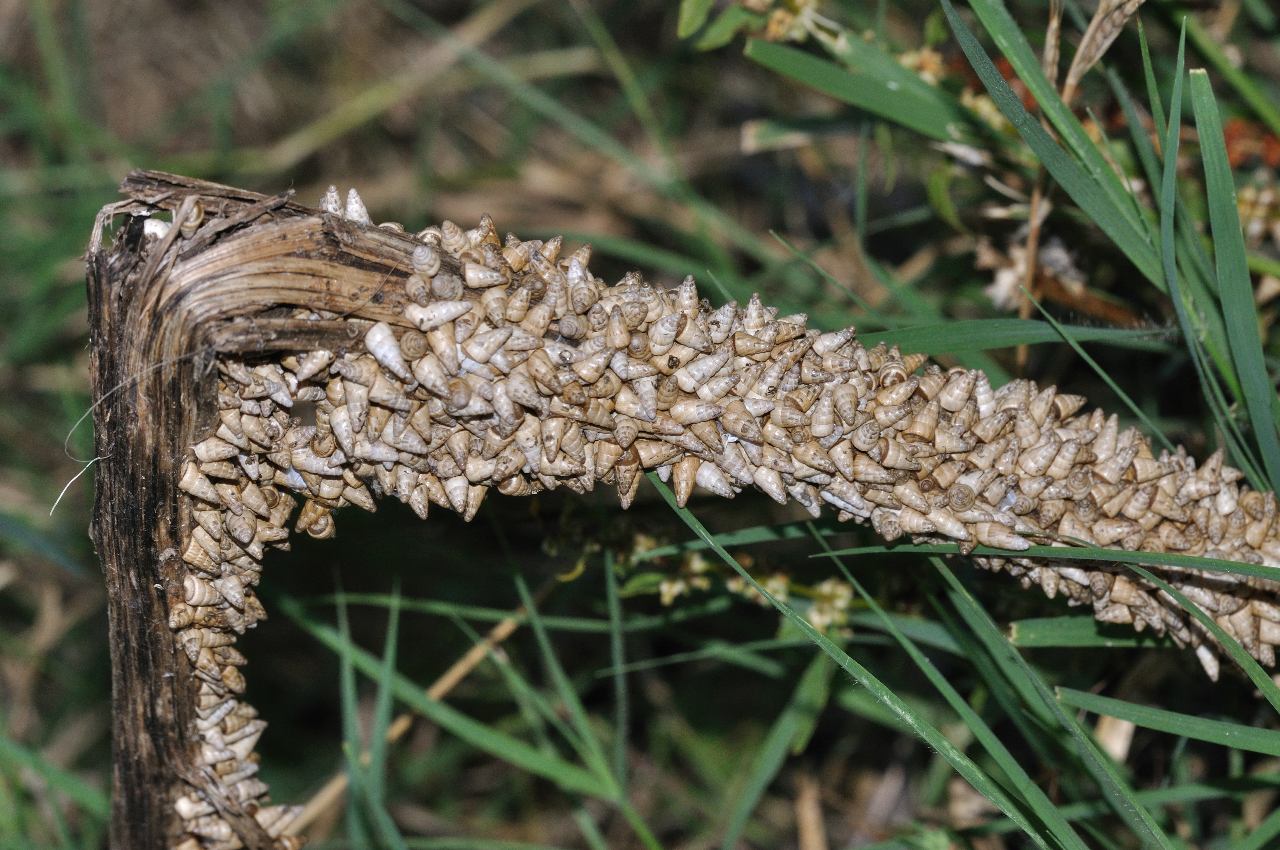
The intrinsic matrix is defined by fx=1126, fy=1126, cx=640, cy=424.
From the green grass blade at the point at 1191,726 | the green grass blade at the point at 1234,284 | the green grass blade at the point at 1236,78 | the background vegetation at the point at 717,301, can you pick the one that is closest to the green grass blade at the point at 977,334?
the background vegetation at the point at 717,301

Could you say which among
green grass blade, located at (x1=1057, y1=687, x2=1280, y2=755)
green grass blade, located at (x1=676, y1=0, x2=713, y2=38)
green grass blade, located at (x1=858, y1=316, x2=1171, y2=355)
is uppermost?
green grass blade, located at (x1=676, y1=0, x2=713, y2=38)

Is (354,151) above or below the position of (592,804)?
above

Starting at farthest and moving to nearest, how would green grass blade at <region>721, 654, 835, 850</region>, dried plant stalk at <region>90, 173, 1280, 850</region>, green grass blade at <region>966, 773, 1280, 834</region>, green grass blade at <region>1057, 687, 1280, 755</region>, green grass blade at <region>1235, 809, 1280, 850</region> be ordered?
green grass blade at <region>721, 654, 835, 850</region>, green grass blade at <region>966, 773, 1280, 834</region>, green grass blade at <region>1235, 809, 1280, 850</region>, green grass blade at <region>1057, 687, 1280, 755</region>, dried plant stalk at <region>90, 173, 1280, 850</region>

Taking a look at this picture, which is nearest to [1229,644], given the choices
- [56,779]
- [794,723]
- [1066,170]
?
[1066,170]

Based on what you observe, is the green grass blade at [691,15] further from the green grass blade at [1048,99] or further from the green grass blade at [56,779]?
the green grass blade at [56,779]

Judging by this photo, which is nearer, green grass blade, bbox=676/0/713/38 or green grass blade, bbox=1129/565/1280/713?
green grass blade, bbox=1129/565/1280/713

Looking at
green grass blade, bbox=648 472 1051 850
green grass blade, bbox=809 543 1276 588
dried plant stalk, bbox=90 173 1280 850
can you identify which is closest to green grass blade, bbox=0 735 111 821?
dried plant stalk, bbox=90 173 1280 850

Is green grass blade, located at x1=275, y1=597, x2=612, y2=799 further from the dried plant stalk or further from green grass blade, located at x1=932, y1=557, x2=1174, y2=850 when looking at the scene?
green grass blade, located at x1=932, y1=557, x2=1174, y2=850

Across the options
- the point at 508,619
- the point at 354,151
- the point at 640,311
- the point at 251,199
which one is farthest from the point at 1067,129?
the point at 354,151

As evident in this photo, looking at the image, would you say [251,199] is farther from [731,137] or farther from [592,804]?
[731,137]
